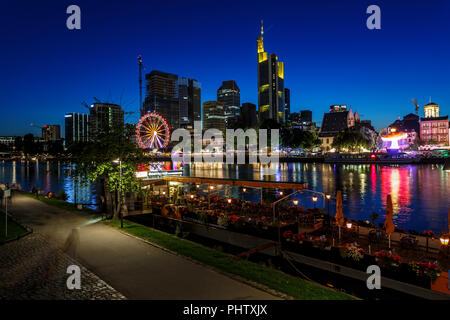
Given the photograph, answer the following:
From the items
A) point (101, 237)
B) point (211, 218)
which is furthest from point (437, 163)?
point (101, 237)

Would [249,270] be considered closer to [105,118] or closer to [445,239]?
[445,239]

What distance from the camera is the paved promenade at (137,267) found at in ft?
28.2

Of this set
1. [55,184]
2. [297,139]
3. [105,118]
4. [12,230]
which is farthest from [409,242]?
[297,139]

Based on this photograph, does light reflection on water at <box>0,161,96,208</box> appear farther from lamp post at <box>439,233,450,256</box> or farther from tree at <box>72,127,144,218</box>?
lamp post at <box>439,233,450,256</box>

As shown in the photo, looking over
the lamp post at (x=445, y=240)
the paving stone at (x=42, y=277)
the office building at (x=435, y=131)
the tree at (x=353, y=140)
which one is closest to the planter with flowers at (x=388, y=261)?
the lamp post at (x=445, y=240)

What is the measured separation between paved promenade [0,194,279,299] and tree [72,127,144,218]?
299 cm

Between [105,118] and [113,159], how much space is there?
277 cm

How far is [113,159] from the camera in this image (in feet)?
63.0

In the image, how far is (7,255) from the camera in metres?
12.2

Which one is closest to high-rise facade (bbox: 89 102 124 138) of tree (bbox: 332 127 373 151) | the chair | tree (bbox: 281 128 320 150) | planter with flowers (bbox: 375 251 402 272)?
planter with flowers (bbox: 375 251 402 272)

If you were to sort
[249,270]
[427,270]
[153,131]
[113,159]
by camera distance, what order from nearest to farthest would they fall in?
[427,270]
[249,270]
[113,159]
[153,131]

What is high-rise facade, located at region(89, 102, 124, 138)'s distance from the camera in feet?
63.5

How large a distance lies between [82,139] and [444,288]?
2335 centimetres
